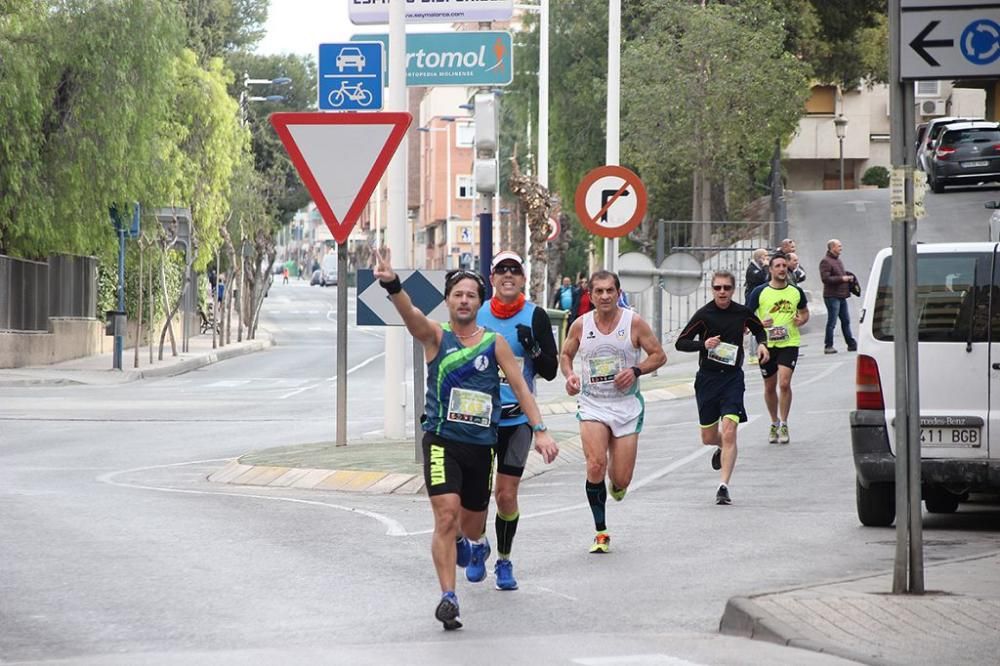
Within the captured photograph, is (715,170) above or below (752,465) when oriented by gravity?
above

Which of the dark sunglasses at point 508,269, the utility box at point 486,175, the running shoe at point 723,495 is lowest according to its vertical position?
the running shoe at point 723,495

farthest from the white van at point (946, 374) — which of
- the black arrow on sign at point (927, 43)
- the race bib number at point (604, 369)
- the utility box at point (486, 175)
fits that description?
the utility box at point (486, 175)

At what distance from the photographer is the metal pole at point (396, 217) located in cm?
1886

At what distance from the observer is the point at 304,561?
444 inches

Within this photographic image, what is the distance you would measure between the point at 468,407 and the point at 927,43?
9.26 feet

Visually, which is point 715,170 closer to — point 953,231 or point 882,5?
point 953,231

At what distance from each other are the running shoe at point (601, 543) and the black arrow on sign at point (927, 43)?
3.80m

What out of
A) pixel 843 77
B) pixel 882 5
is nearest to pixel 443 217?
pixel 843 77

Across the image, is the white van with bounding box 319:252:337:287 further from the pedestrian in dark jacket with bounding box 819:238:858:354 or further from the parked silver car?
the pedestrian in dark jacket with bounding box 819:238:858:354

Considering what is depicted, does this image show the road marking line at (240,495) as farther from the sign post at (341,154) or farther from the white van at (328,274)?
the white van at (328,274)

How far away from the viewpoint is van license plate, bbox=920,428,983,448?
487 inches

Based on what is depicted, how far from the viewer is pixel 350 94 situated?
18.4 meters

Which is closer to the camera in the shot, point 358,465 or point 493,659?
point 493,659

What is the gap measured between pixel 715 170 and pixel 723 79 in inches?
99.8
